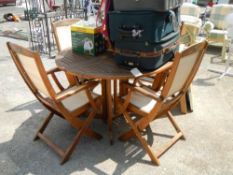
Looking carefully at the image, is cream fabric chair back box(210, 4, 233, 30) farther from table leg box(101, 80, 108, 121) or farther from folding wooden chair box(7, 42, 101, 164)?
folding wooden chair box(7, 42, 101, 164)

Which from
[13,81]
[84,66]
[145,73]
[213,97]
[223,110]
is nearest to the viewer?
[145,73]

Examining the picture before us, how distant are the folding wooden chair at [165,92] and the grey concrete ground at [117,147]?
0.40ft

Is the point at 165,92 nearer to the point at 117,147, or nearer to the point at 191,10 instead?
the point at 117,147

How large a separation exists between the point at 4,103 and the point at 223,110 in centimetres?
273

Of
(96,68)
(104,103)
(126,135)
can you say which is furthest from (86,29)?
(126,135)

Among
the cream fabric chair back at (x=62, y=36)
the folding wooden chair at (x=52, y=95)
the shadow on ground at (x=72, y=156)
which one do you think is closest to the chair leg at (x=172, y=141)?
the shadow on ground at (x=72, y=156)

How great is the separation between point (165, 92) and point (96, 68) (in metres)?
0.61

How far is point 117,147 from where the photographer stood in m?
2.30

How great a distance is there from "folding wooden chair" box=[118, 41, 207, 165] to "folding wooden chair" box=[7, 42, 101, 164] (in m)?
0.35

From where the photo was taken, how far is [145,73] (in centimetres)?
192

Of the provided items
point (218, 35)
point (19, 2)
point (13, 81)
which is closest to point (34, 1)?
point (19, 2)

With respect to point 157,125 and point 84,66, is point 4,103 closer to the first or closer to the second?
point 84,66

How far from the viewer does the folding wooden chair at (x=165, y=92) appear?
5.89ft

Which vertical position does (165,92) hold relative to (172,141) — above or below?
above
